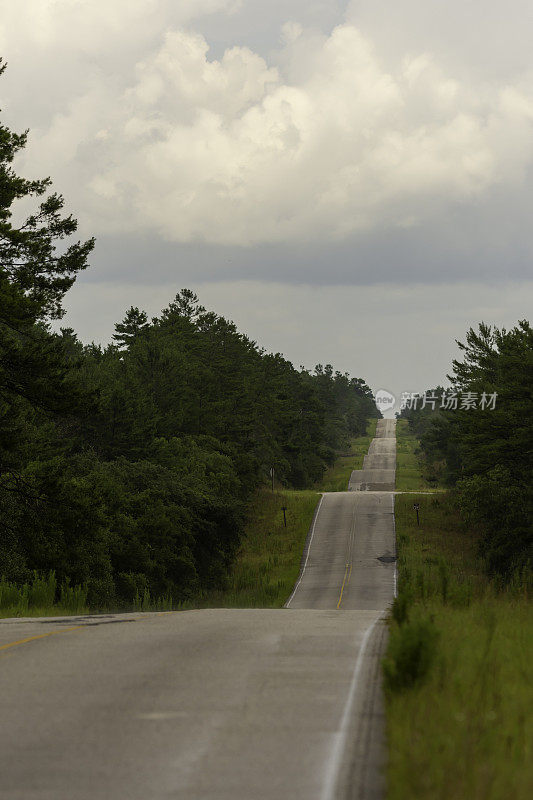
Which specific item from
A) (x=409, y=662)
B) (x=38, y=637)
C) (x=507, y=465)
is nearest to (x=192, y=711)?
(x=409, y=662)

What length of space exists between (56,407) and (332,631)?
15.1 metres

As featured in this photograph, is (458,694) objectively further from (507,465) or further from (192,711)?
(507,465)

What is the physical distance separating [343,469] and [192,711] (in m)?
139

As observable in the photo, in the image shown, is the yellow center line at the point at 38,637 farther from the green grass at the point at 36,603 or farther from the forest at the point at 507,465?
the forest at the point at 507,465

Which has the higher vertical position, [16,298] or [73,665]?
[16,298]

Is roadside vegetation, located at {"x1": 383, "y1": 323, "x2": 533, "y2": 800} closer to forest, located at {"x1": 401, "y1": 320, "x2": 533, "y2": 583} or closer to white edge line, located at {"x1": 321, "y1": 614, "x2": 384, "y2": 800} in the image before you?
white edge line, located at {"x1": 321, "y1": 614, "x2": 384, "y2": 800}

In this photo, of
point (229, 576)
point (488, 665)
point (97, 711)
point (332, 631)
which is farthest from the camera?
point (229, 576)

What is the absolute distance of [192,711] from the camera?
25.9ft

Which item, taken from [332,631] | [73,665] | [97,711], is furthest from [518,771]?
[332,631]

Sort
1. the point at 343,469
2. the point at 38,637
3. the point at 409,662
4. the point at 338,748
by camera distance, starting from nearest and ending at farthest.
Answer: the point at 338,748 → the point at 409,662 → the point at 38,637 → the point at 343,469

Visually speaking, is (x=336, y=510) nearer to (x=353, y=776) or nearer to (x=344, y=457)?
(x=353, y=776)

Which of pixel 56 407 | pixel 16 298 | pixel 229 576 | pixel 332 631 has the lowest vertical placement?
pixel 229 576

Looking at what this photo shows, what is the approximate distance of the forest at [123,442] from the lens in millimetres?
26922

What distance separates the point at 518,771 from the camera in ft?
18.3
